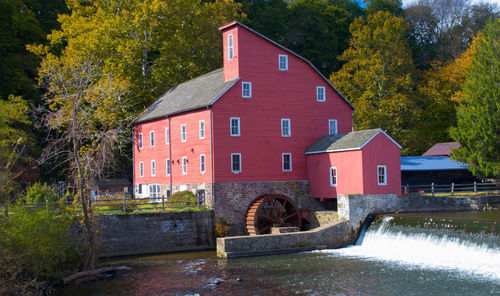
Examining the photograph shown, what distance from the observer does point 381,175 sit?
3017 centimetres

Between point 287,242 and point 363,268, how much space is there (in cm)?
548

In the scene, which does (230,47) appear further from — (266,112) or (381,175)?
(381,175)

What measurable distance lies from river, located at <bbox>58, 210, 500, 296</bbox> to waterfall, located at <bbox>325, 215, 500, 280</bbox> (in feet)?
0.10

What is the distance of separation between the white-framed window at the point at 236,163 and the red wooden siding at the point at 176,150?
50.8 inches

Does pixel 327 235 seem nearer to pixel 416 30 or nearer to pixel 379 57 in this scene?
pixel 379 57

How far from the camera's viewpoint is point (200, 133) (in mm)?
32375

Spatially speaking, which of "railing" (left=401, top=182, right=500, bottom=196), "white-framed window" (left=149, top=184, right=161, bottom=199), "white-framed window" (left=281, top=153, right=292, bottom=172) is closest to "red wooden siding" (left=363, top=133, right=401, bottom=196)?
"white-framed window" (left=281, top=153, right=292, bottom=172)

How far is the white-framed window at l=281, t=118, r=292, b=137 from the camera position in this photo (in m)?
33.3

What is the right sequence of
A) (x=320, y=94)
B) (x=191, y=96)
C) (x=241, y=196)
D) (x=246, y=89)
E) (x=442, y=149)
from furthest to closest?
(x=442, y=149) → (x=191, y=96) → (x=320, y=94) → (x=246, y=89) → (x=241, y=196)

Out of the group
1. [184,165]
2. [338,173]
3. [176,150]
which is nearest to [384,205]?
[338,173]

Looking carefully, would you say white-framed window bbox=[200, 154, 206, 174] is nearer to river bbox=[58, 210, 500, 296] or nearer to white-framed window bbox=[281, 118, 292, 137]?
white-framed window bbox=[281, 118, 292, 137]

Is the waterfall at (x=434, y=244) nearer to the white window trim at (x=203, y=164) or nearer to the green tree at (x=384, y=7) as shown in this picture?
the white window trim at (x=203, y=164)

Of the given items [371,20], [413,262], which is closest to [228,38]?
[413,262]

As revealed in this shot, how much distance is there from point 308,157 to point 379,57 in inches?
792
